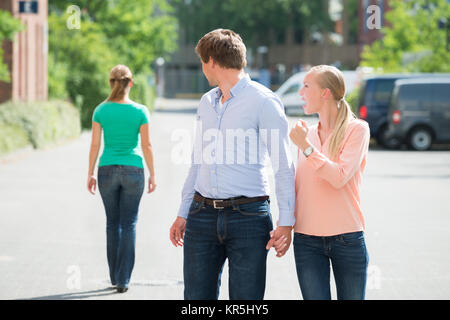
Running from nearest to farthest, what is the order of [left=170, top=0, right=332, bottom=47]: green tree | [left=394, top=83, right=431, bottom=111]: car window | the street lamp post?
1. [left=394, top=83, right=431, bottom=111]: car window
2. the street lamp post
3. [left=170, top=0, right=332, bottom=47]: green tree

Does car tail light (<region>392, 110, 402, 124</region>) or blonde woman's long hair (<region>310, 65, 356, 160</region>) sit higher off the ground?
blonde woman's long hair (<region>310, 65, 356, 160</region>)

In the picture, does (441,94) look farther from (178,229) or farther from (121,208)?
(178,229)

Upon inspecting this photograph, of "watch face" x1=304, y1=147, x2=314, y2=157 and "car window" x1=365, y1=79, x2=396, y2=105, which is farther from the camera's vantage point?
"car window" x1=365, y1=79, x2=396, y2=105

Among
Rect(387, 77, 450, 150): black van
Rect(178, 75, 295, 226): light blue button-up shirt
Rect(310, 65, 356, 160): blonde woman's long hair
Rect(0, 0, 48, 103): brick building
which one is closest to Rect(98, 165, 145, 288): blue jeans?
Rect(178, 75, 295, 226): light blue button-up shirt

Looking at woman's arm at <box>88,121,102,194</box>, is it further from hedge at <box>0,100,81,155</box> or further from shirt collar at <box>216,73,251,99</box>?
hedge at <box>0,100,81,155</box>

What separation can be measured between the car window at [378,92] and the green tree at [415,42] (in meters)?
8.06

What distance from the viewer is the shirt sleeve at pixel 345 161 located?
3.61 metres

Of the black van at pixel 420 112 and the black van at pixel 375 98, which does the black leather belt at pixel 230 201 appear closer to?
the black van at pixel 420 112

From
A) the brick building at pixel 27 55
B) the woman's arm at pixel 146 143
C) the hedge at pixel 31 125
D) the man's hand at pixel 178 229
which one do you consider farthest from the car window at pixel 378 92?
the man's hand at pixel 178 229

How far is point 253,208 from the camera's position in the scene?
12.2 feet

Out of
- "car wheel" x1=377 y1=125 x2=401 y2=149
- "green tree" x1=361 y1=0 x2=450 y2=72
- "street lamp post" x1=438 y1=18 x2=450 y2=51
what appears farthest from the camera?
"green tree" x1=361 y1=0 x2=450 y2=72

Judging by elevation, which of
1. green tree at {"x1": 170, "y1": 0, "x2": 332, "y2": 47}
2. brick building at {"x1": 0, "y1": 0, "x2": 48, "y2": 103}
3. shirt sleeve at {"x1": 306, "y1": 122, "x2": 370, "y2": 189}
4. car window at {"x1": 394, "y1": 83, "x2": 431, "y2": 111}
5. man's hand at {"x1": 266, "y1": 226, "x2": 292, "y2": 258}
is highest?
green tree at {"x1": 170, "y1": 0, "x2": 332, "y2": 47}

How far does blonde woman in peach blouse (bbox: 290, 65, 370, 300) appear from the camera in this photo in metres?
3.69

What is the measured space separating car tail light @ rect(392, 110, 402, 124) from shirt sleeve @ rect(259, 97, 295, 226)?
18574 mm
